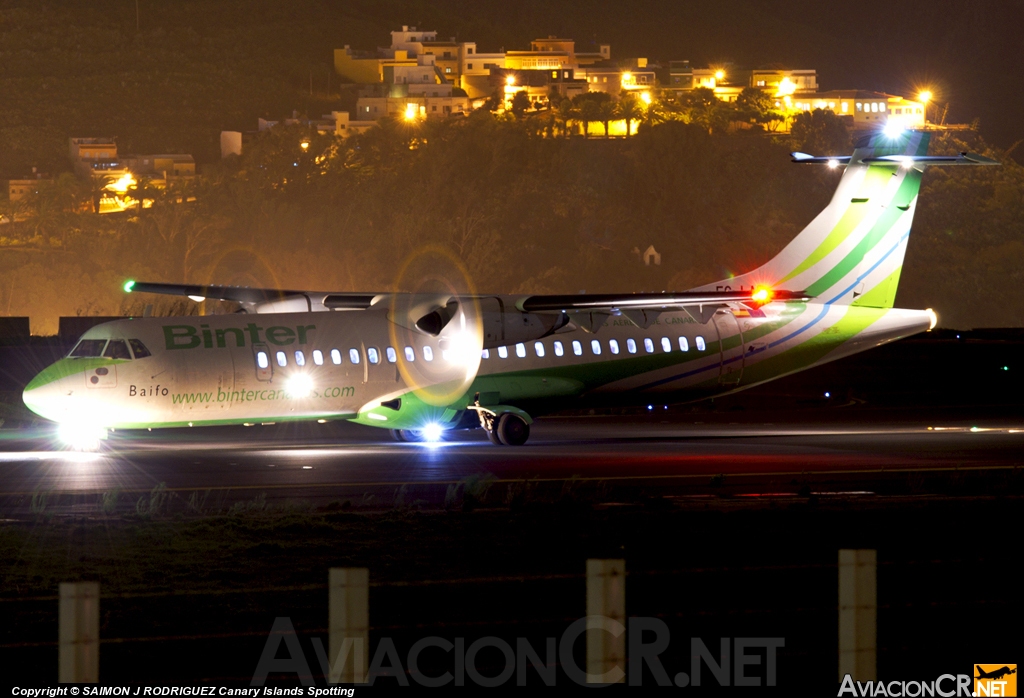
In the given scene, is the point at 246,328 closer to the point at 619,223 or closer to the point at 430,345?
the point at 430,345

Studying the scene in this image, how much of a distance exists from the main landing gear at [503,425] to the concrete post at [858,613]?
2157 centimetres

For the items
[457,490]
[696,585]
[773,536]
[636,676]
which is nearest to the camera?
[636,676]

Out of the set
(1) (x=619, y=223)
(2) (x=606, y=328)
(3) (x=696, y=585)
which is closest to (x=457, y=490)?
(3) (x=696, y=585)

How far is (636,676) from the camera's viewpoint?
349 inches

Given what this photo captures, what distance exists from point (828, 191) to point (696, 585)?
13285cm

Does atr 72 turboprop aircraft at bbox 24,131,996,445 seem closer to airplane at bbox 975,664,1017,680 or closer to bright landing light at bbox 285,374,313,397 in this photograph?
bright landing light at bbox 285,374,313,397

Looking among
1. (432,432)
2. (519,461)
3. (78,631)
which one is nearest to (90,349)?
(432,432)

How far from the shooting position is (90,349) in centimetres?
2572

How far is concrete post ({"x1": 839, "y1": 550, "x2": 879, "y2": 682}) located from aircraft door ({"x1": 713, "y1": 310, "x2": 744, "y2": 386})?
23595 mm

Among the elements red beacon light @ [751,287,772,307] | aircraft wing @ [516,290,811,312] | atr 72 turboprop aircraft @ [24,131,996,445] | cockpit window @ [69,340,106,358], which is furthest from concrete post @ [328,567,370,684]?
red beacon light @ [751,287,772,307]

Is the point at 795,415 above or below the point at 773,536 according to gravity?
above

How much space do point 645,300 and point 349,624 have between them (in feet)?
71.0

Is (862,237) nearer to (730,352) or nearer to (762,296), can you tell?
(730,352)

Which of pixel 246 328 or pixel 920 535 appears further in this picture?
pixel 246 328
